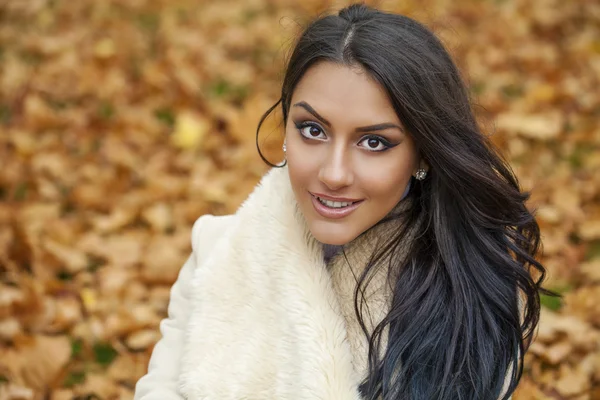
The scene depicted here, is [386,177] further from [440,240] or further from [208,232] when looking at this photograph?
[208,232]

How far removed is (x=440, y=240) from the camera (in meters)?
1.75

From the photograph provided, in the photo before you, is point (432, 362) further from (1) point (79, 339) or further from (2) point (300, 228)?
(1) point (79, 339)

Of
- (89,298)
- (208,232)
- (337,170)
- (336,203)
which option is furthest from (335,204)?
(89,298)

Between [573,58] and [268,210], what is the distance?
10.7 ft

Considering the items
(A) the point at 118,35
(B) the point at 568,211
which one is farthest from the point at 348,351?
(A) the point at 118,35

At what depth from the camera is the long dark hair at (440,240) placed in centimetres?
162

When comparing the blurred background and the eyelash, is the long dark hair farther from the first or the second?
the blurred background

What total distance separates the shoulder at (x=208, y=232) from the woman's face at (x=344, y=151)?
1.41 feet

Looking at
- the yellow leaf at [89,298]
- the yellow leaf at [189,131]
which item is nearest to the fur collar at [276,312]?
the yellow leaf at [89,298]

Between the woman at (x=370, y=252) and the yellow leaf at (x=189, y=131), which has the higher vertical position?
the yellow leaf at (x=189, y=131)

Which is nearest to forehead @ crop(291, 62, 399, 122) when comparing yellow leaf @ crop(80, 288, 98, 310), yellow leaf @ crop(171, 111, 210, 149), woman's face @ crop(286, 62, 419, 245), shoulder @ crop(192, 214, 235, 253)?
woman's face @ crop(286, 62, 419, 245)

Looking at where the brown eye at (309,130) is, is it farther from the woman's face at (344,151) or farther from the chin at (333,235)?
the chin at (333,235)

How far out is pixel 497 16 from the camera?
5.20 m

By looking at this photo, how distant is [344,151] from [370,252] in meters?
0.31
